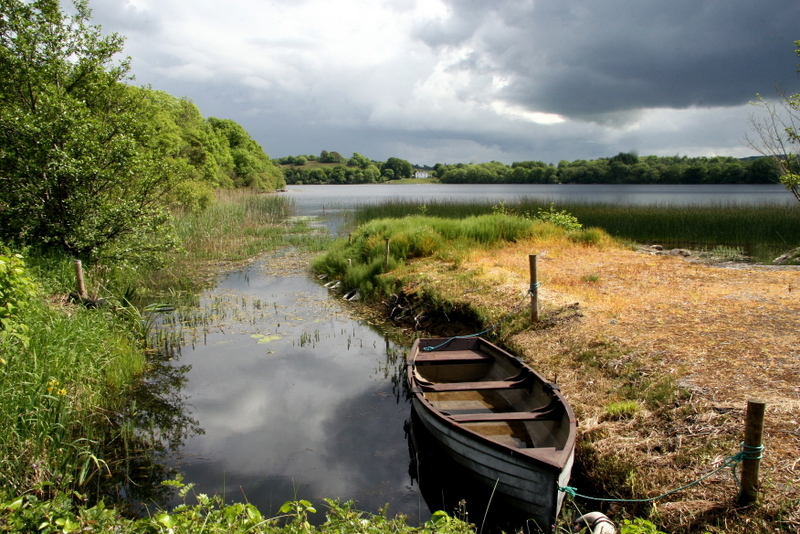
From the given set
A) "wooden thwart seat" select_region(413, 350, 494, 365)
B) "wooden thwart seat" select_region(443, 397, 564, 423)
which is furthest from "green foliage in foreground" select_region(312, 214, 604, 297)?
"wooden thwart seat" select_region(443, 397, 564, 423)

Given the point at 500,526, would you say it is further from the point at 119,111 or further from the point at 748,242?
the point at 748,242

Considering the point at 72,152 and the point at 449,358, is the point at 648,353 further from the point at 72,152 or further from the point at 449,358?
the point at 72,152

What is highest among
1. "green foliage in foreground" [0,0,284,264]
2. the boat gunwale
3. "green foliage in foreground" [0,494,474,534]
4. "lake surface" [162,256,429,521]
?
"green foliage in foreground" [0,0,284,264]

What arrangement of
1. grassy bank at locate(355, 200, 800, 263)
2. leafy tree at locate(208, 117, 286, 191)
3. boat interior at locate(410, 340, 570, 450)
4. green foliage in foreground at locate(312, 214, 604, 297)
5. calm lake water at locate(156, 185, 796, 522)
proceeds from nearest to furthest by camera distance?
calm lake water at locate(156, 185, 796, 522), boat interior at locate(410, 340, 570, 450), green foliage in foreground at locate(312, 214, 604, 297), grassy bank at locate(355, 200, 800, 263), leafy tree at locate(208, 117, 286, 191)

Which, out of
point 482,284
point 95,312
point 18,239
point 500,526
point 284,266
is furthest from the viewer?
point 284,266

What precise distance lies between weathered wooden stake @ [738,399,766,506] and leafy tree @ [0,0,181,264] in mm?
9929

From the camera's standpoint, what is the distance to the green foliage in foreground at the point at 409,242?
1360 centimetres

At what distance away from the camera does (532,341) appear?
8102 mm

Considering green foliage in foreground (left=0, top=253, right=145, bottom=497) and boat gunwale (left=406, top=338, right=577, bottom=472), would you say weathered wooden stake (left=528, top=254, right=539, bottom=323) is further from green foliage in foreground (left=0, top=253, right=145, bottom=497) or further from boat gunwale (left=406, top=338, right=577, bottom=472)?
green foliage in foreground (left=0, top=253, right=145, bottom=497)

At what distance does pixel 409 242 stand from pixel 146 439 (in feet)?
30.7

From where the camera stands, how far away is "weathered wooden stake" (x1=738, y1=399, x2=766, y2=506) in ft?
12.0

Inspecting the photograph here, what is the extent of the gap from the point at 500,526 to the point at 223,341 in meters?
6.77

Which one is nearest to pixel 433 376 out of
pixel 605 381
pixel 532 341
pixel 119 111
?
pixel 532 341

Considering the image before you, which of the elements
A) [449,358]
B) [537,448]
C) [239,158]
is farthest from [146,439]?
[239,158]
